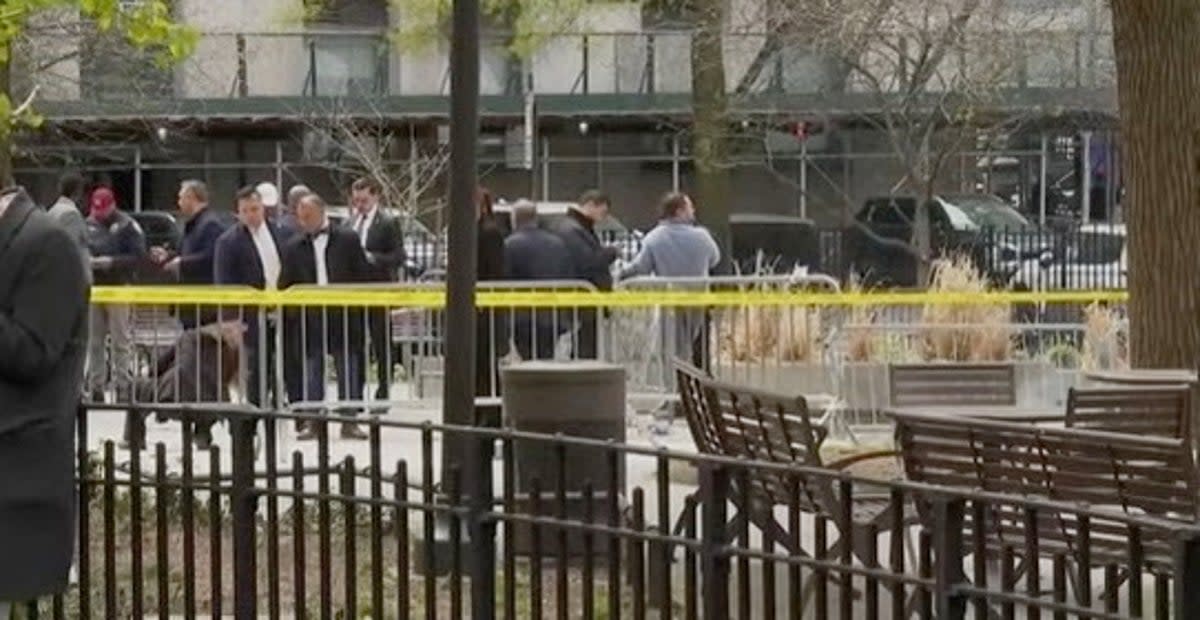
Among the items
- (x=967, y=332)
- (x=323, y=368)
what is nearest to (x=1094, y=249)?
(x=967, y=332)

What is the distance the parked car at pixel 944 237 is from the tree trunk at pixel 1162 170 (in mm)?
13749

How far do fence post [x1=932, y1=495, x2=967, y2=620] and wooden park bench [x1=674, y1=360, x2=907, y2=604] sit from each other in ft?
0.87

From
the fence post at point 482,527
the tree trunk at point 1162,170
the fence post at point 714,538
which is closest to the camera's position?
the fence post at point 714,538

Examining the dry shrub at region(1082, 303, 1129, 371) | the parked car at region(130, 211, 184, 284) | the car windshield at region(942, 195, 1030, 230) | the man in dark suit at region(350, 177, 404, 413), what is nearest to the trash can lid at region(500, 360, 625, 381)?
the man in dark suit at region(350, 177, 404, 413)

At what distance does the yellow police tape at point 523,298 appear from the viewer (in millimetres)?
17297

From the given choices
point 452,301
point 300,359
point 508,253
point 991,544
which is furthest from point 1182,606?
point 508,253

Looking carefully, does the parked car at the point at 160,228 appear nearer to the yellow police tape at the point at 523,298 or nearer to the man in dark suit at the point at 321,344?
the yellow police tape at the point at 523,298

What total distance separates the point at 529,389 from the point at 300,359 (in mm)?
5927

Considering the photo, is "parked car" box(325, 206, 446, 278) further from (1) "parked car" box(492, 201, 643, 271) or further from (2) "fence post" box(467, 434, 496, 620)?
(2) "fence post" box(467, 434, 496, 620)

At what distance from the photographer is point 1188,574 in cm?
552

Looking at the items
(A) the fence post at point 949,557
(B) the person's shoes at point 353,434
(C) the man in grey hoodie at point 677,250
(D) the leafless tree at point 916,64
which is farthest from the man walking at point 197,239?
(A) the fence post at point 949,557

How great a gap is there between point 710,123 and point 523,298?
18.7m

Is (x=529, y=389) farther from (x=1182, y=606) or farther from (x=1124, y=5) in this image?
(x=1182, y=606)

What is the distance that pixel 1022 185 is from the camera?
1791 inches
